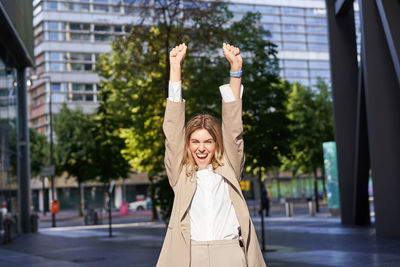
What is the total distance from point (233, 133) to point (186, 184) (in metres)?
0.41

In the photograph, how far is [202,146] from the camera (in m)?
3.92

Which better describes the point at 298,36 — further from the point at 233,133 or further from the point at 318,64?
the point at 233,133

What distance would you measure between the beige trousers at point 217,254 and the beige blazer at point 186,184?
0.16ft

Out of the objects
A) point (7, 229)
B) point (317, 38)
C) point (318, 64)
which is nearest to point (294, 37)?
point (317, 38)

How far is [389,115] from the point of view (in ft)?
57.6

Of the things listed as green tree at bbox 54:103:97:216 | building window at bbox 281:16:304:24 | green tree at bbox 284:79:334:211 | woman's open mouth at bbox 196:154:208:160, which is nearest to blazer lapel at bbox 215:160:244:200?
woman's open mouth at bbox 196:154:208:160

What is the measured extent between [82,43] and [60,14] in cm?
446

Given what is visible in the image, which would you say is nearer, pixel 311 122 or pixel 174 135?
pixel 174 135

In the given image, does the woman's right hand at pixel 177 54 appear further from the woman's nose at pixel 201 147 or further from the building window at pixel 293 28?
the building window at pixel 293 28

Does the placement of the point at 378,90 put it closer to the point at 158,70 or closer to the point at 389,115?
the point at 389,115

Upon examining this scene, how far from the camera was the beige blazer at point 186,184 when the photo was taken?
3.77m

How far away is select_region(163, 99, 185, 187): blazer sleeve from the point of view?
3.95 metres

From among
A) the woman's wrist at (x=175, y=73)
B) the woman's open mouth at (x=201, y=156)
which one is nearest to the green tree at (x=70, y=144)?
the woman's wrist at (x=175, y=73)

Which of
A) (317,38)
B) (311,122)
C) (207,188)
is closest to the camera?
(207,188)
